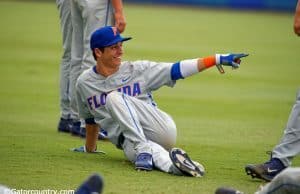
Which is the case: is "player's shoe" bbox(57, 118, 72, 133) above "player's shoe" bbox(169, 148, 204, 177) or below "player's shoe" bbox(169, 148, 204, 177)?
below

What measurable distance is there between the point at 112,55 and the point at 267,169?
1.74 m

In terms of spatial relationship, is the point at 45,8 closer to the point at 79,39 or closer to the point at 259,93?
the point at 259,93

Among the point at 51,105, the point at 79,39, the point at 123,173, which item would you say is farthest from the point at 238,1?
the point at 123,173

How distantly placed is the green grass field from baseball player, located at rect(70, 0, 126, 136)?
678mm

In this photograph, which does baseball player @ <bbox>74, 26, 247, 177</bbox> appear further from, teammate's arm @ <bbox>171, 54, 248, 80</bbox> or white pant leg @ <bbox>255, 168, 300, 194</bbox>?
white pant leg @ <bbox>255, 168, 300, 194</bbox>

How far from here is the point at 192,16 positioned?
36250 millimetres

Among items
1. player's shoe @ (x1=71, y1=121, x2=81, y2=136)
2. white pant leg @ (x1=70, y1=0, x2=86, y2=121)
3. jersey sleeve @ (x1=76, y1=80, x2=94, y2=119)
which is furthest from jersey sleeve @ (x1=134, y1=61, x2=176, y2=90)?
player's shoe @ (x1=71, y1=121, x2=81, y2=136)

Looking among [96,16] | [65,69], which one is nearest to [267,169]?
[96,16]

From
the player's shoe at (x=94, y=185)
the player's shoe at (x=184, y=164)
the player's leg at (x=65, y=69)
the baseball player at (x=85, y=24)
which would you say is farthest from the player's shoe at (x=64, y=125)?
the player's shoe at (x=94, y=185)

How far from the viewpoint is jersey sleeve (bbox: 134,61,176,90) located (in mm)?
7887

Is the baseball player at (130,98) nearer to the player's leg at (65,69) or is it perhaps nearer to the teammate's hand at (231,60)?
the teammate's hand at (231,60)

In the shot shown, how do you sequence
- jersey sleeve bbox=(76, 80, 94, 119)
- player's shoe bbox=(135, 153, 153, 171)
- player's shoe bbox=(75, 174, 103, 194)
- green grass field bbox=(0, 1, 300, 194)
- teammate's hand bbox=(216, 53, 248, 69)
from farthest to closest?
jersey sleeve bbox=(76, 80, 94, 119) → player's shoe bbox=(135, 153, 153, 171) → teammate's hand bbox=(216, 53, 248, 69) → green grass field bbox=(0, 1, 300, 194) → player's shoe bbox=(75, 174, 103, 194)

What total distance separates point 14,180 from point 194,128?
409 centimetres

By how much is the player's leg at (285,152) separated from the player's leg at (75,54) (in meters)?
3.01
